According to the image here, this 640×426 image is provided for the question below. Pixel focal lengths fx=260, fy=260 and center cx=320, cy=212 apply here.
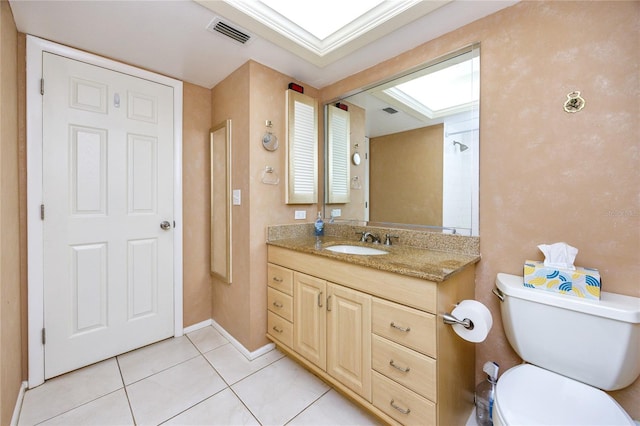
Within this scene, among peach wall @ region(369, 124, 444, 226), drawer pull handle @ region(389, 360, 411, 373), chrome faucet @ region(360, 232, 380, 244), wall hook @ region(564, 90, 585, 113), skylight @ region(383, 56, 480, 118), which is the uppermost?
skylight @ region(383, 56, 480, 118)

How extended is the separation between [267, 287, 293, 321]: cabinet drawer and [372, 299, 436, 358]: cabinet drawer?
696 mm

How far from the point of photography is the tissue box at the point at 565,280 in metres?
1.04

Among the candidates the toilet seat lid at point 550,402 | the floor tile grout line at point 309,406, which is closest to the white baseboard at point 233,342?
the floor tile grout line at point 309,406

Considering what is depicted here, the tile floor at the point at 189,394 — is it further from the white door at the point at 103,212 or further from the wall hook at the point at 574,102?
the wall hook at the point at 574,102

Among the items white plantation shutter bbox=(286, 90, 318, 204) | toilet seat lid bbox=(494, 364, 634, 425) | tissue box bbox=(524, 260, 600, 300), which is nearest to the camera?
toilet seat lid bbox=(494, 364, 634, 425)

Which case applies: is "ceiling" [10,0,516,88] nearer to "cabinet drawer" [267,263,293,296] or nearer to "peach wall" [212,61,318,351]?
"peach wall" [212,61,318,351]

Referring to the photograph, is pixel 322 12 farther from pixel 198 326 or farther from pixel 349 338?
pixel 198 326

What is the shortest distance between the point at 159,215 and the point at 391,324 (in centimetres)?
193

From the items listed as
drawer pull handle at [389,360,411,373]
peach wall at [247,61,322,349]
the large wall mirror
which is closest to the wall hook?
the large wall mirror

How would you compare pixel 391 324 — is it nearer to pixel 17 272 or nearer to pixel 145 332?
pixel 145 332

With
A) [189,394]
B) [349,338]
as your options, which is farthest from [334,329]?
[189,394]

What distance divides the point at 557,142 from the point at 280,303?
1840 millimetres

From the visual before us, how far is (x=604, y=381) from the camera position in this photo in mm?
1006

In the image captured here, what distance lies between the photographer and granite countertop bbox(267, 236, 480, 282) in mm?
1135
